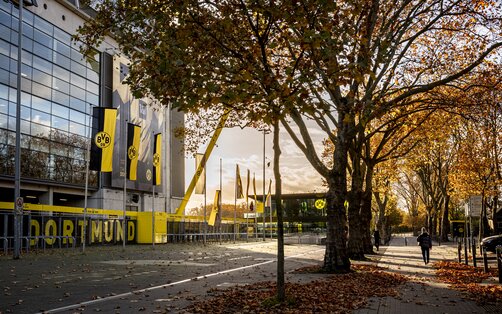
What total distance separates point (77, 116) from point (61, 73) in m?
4.16

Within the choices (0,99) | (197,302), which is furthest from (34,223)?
(197,302)

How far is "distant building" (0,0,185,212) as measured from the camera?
4022 cm

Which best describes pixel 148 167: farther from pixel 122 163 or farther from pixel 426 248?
pixel 426 248

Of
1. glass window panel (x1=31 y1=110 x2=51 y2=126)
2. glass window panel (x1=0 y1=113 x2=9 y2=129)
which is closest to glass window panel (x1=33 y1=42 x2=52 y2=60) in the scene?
glass window panel (x1=31 y1=110 x2=51 y2=126)

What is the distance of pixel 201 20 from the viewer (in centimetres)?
1016

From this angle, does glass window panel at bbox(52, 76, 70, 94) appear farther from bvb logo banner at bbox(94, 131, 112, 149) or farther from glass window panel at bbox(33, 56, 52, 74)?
bvb logo banner at bbox(94, 131, 112, 149)

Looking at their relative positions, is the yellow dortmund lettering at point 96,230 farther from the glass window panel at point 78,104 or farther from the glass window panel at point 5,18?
the glass window panel at point 5,18

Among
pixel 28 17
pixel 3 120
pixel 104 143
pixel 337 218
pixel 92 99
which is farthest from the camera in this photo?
pixel 92 99

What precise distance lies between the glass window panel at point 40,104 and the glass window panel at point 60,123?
1104 millimetres

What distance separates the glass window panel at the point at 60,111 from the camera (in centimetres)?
4571

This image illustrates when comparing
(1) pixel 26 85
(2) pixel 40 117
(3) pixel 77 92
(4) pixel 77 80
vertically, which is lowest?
(2) pixel 40 117

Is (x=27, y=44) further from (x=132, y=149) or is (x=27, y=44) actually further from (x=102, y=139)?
(x=102, y=139)

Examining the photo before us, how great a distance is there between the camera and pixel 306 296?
35.1ft

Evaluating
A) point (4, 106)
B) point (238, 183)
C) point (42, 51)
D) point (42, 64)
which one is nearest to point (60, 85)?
point (42, 64)
